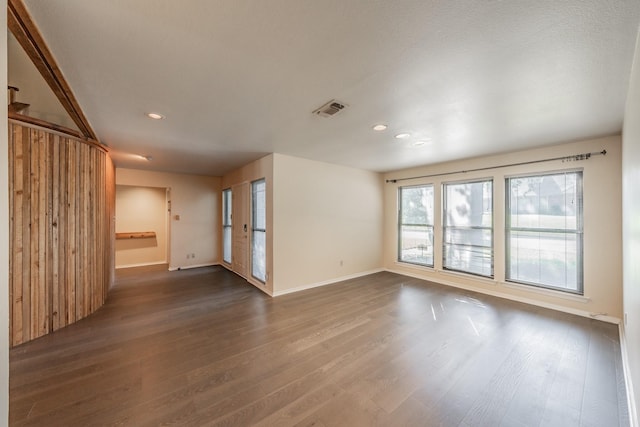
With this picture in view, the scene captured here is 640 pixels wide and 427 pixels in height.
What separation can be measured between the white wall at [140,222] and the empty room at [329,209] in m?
1.39

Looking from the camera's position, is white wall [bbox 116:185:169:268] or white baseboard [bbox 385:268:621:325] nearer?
white baseboard [bbox 385:268:621:325]

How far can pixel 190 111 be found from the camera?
7.81 feet

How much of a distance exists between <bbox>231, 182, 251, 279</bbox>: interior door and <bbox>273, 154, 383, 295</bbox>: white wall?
1183mm

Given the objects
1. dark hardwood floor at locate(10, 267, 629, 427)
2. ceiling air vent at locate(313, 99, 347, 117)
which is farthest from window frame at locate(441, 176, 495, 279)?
ceiling air vent at locate(313, 99, 347, 117)

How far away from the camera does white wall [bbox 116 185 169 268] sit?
6.08 metres

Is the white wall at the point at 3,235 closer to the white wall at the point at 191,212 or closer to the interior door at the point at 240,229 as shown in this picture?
the interior door at the point at 240,229

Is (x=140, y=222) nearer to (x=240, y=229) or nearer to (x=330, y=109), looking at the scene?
(x=240, y=229)

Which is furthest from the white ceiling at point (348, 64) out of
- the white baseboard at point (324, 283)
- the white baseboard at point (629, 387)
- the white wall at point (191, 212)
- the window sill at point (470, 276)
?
the white wall at point (191, 212)

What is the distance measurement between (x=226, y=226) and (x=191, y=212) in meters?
0.91

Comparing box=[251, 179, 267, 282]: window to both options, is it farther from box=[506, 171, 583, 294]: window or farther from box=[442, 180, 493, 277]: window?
box=[506, 171, 583, 294]: window

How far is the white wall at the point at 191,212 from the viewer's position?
18.4 ft

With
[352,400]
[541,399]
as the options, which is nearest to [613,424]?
[541,399]

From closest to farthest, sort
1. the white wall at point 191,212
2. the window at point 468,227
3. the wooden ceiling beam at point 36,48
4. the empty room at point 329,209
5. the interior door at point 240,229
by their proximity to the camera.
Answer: the wooden ceiling beam at point 36,48, the empty room at point 329,209, the window at point 468,227, the interior door at point 240,229, the white wall at point 191,212

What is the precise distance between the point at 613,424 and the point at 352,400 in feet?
5.51
